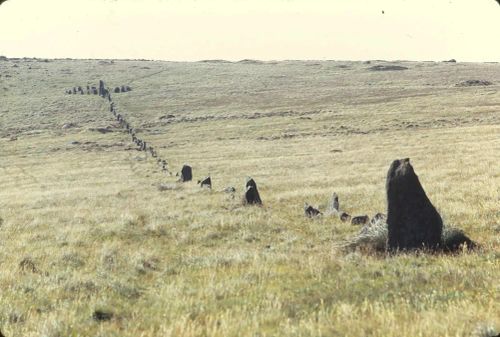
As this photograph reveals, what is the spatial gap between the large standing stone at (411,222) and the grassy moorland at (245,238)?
911 mm

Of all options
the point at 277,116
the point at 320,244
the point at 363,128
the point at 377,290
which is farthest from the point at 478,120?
the point at 377,290

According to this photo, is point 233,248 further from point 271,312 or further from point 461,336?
point 461,336

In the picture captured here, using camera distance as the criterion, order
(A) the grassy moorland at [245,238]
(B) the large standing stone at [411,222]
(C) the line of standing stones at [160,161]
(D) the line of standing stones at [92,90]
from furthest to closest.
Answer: (D) the line of standing stones at [92,90] < (C) the line of standing stones at [160,161] < (B) the large standing stone at [411,222] < (A) the grassy moorland at [245,238]

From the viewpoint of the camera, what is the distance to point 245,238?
15.0 m

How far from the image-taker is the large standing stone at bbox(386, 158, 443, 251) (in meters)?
11.4

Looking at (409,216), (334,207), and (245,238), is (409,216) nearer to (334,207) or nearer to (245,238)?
(245,238)

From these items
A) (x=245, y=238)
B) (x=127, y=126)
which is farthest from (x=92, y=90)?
(x=245, y=238)

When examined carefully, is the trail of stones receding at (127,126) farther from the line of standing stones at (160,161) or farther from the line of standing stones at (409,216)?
the line of standing stones at (409,216)

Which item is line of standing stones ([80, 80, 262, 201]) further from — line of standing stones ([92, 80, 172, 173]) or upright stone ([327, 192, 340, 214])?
upright stone ([327, 192, 340, 214])

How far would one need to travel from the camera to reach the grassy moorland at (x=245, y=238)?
713cm

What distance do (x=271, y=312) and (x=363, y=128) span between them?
205 ft

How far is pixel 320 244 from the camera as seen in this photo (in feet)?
44.0

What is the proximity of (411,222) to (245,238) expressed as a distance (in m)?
5.31

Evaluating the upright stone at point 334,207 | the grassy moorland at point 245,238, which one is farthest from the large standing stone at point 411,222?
the upright stone at point 334,207
